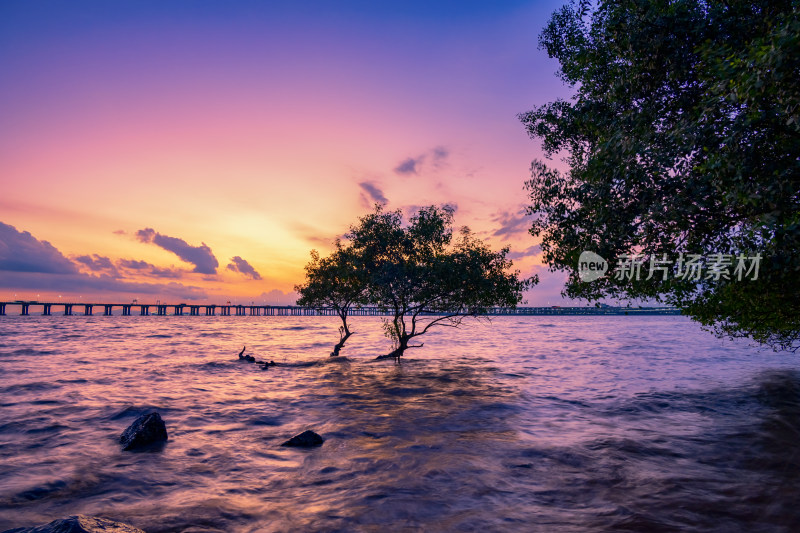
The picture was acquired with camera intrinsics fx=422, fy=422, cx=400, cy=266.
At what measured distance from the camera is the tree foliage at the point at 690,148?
10297 millimetres

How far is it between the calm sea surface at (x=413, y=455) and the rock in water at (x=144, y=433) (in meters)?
0.52

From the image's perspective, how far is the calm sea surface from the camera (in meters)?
9.48

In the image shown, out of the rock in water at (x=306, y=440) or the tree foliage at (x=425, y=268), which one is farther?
the tree foliage at (x=425, y=268)

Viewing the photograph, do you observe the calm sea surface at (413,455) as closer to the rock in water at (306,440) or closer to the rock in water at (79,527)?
the rock in water at (306,440)

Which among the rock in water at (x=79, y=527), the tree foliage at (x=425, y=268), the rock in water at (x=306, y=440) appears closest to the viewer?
the rock in water at (x=79, y=527)

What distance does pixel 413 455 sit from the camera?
44.8ft

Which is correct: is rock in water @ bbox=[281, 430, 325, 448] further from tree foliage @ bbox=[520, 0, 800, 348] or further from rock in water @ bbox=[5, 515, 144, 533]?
tree foliage @ bbox=[520, 0, 800, 348]

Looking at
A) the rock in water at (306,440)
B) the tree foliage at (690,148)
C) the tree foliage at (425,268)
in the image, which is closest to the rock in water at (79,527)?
the rock in water at (306,440)

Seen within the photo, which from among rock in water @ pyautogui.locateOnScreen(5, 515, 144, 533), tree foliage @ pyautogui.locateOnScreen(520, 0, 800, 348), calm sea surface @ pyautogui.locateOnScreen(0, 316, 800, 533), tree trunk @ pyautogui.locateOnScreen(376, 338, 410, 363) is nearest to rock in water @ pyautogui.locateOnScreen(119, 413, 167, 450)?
calm sea surface @ pyautogui.locateOnScreen(0, 316, 800, 533)

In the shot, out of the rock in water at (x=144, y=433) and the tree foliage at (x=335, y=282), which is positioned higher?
the tree foliage at (x=335, y=282)

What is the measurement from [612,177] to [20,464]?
21.6m

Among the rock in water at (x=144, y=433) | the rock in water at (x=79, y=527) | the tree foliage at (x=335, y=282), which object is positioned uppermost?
the tree foliage at (x=335, y=282)

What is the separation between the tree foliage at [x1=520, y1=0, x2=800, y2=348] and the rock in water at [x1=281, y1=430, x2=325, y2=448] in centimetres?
1204

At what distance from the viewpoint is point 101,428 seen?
18000 mm
